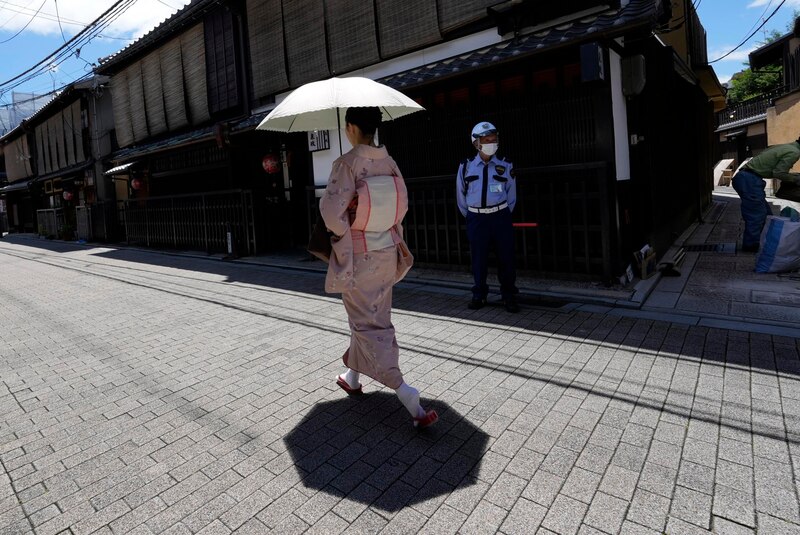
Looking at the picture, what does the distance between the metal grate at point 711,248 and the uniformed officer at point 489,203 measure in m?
5.43

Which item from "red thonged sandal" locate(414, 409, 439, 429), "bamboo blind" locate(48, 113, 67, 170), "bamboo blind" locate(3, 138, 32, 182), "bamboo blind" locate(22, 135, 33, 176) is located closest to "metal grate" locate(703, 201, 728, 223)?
"red thonged sandal" locate(414, 409, 439, 429)

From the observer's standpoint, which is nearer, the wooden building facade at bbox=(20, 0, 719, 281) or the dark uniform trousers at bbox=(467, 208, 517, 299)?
the dark uniform trousers at bbox=(467, 208, 517, 299)

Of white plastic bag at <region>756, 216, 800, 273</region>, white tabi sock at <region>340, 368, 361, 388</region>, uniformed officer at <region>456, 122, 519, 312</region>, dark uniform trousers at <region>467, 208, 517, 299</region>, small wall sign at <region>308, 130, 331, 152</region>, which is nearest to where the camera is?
white tabi sock at <region>340, 368, 361, 388</region>

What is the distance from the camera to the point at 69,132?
2403 centimetres

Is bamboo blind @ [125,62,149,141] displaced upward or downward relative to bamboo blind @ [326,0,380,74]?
upward

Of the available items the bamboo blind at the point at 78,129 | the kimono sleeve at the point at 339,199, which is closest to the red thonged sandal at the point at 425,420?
the kimono sleeve at the point at 339,199

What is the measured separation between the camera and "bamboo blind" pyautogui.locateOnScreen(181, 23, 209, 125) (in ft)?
48.6

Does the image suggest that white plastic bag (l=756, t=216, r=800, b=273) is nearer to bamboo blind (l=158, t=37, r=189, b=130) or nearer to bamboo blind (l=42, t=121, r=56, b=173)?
bamboo blind (l=158, t=37, r=189, b=130)

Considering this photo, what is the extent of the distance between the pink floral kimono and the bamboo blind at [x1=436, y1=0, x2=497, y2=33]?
5.85 metres

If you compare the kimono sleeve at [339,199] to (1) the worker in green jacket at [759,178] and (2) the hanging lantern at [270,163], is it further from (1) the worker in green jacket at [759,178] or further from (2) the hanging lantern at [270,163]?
(2) the hanging lantern at [270,163]

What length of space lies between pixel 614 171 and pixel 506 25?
119 inches

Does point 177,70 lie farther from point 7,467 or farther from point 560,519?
point 560,519

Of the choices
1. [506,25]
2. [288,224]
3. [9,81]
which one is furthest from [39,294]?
[9,81]

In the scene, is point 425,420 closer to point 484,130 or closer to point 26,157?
point 484,130
